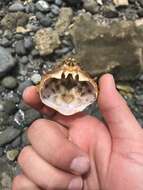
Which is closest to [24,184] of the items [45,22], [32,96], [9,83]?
[32,96]

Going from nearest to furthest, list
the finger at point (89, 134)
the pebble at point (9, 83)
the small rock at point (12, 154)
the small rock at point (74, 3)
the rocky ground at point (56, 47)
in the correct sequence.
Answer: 1. the finger at point (89, 134)
2. the small rock at point (12, 154)
3. the rocky ground at point (56, 47)
4. the pebble at point (9, 83)
5. the small rock at point (74, 3)

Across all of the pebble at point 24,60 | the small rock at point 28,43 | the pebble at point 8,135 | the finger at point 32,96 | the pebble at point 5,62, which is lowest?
the pebble at point 8,135

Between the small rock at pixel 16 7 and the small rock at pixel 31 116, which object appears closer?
the small rock at pixel 31 116

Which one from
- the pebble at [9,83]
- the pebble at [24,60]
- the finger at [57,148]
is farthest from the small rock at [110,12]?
the finger at [57,148]

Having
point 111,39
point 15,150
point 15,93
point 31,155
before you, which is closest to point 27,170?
point 31,155

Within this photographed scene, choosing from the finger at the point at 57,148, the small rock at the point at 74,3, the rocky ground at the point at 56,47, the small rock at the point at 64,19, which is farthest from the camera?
the small rock at the point at 74,3

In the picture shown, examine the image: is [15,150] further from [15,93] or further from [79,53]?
[79,53]

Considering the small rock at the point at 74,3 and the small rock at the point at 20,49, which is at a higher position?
the small rock at the point at 74,3

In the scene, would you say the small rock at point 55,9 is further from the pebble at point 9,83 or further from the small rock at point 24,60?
the pebble at point 9,83
